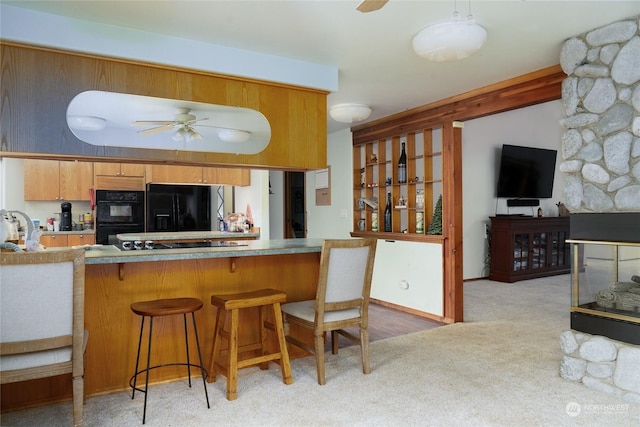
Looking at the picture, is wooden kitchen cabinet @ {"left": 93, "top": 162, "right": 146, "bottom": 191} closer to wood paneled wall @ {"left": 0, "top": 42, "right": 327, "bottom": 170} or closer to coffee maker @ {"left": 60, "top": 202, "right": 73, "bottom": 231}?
coffee maker @ {"left": 60, "top": 202, "right": 73, "bottom": 231}

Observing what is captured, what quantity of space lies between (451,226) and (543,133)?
14.4 feet

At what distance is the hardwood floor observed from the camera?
3850 millimetres

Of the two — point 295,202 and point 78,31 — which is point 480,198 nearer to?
point 295,202

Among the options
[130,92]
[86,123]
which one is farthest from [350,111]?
[86,123]

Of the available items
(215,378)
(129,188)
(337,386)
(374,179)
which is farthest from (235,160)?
(129,188)

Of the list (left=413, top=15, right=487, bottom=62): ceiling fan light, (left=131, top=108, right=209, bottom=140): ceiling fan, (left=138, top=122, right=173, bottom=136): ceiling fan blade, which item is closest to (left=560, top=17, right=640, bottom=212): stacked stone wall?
(left=413, top=15, right=487, bottom=62): ceiling fan light

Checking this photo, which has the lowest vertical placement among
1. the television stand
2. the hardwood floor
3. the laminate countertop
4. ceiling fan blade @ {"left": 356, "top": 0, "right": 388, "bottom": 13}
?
the hardwood floor

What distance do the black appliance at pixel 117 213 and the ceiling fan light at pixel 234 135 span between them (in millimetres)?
3050

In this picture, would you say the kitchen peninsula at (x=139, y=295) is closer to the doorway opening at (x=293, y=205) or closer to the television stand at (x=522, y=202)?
the doorway opening at (x=293, y=205)

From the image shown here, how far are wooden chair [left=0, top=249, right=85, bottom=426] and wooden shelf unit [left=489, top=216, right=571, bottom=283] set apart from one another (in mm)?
6079

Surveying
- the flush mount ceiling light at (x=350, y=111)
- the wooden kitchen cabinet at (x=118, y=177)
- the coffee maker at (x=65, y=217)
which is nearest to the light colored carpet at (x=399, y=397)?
the flush mount ceiling light at (x=350, y=111)

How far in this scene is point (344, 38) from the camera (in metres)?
2.79

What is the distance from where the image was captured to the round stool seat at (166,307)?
229cm

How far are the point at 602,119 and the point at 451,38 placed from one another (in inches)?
44.7
